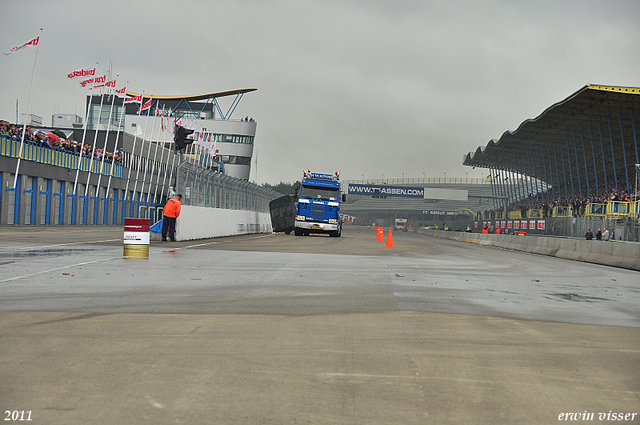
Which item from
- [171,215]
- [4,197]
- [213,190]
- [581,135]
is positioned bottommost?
[171,215]

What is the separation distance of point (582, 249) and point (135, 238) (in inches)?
685

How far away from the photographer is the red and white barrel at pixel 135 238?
15914 mm

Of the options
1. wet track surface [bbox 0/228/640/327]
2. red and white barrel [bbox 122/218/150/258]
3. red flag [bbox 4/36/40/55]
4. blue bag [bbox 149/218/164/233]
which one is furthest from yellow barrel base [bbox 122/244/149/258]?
red flag [bbox 4/36/40/55]

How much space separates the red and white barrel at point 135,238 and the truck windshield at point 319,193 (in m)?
25.0

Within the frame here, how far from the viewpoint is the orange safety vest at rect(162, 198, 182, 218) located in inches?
923

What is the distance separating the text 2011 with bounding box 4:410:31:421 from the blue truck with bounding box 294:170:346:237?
36664mm

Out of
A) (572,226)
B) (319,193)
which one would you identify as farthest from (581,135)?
(319,193)

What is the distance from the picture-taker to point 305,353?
566 cm

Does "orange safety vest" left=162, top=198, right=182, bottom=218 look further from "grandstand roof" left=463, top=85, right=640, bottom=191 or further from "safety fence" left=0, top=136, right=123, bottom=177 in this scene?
"grandstand roof" left=463, top=85, right=640, bottom=191

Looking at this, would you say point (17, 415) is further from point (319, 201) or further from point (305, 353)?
point (319, 201)

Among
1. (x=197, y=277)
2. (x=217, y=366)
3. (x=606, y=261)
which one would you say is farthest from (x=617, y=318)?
(x=606, y=261)

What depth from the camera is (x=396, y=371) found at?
5105mm

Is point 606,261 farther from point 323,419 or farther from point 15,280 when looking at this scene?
point 323,419

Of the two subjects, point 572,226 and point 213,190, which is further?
point 572,226
